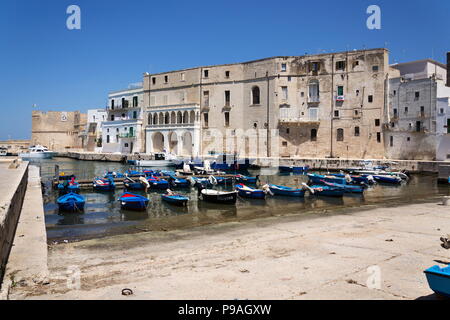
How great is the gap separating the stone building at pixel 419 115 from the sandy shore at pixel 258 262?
93.5ft

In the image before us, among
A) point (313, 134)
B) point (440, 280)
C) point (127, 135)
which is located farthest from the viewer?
point (127, 135)

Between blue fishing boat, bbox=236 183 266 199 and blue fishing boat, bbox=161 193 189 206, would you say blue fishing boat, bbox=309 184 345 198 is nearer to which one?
blue fishing boat, bbox=236 183 266 199

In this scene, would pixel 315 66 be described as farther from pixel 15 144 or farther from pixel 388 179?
pixel 15 144

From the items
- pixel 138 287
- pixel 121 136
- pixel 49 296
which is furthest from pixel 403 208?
pixel 121 136

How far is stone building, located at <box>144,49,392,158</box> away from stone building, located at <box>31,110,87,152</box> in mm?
32570

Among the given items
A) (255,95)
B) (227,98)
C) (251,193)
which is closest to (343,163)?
(255,95)

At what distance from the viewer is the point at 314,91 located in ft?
146

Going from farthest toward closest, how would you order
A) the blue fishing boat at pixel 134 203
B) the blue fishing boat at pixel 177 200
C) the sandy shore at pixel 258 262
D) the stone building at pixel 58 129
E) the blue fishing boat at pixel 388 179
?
the stone building at pixel 58 129, the blue fishing boat at pixel 388 179, the blue fishing boat at pixel 177 200, the blue fishing boat at pixel 134 203, the sandy shore at pixel 258 262

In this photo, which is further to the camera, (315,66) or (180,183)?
(315,66)

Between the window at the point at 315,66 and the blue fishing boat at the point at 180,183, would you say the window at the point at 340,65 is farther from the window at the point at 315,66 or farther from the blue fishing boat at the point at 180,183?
the blue fishing boat at the point at 180,183

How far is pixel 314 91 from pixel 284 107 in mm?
3813

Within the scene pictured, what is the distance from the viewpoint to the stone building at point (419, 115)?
36.6m

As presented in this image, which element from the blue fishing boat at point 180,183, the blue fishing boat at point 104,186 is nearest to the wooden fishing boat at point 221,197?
the blue fishing boat at point 180,183

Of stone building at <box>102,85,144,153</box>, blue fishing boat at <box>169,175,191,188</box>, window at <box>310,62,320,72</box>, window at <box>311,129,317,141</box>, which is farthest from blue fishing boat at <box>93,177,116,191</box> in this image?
stone building at <box>102,85,144,153</box>
